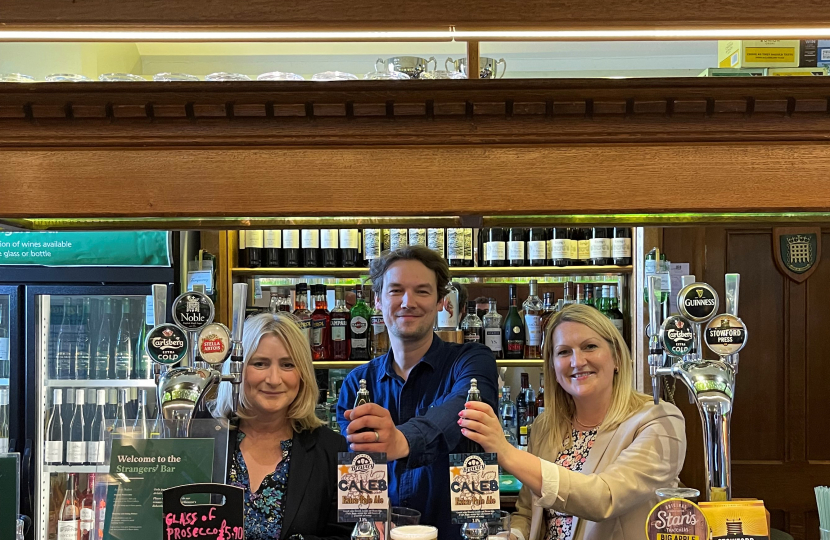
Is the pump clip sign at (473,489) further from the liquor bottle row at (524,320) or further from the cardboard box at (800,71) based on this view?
the liquor bottle row at (524,320)

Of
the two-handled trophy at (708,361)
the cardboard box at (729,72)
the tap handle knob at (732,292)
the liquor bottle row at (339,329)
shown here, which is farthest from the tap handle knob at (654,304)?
the liquor bottle row at (339,329)

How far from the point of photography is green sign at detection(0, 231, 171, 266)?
3486 millimetres

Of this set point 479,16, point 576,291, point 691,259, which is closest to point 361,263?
point 576,291

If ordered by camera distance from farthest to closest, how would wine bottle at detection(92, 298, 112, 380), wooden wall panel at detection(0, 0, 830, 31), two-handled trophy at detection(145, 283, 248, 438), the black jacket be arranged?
wine bottle at detection(92, 298, 112, 380) < the black jacket < two-handled trophy at detection(145, 283, 248, 438) < wooden wall panel at detection(0, 0, 830, 31)

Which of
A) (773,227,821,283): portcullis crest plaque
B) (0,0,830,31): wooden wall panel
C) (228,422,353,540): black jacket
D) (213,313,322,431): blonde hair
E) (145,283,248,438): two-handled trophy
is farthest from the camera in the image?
(773,227,821,283): portcullis crest plaque

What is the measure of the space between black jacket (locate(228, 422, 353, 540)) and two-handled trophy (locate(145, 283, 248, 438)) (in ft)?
1.02

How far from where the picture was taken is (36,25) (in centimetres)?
108

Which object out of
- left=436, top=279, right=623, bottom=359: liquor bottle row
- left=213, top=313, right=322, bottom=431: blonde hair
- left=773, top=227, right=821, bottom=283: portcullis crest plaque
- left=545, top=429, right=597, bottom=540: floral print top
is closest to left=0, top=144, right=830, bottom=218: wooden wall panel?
left=213, top=313, right=322, bottom=431: blonde hair

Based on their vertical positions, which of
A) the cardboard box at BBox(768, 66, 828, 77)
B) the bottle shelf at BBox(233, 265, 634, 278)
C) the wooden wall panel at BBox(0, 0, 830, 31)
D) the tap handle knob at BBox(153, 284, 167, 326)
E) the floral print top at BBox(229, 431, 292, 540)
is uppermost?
the wooden wall panel at BBox(0, 0, 830, 31)

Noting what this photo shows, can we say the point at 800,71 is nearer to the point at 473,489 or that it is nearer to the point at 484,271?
the point at 473,489

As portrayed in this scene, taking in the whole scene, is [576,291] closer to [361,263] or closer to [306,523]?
[361,263]

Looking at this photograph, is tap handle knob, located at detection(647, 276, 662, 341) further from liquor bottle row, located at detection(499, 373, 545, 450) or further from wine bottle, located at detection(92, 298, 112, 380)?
wine bottle, located at detection(92, 298, 112, 380)

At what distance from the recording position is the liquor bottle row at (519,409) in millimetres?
4035

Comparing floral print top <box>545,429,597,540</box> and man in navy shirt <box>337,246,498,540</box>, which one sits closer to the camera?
floral print top <box>545,429,597,540</box>
